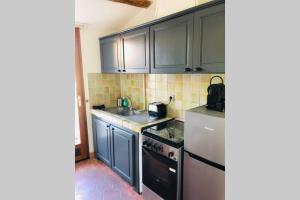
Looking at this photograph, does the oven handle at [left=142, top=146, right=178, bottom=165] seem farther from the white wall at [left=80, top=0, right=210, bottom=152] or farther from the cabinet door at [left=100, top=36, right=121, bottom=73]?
the white wall at [left=80, top=0, right=210, bottom=152]

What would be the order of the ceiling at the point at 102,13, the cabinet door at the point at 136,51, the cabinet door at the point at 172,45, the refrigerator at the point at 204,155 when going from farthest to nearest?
1. the ceiling at the point at 102,13
2. the cabinet door at the point at 136,51
3. the cabinet door at the point at 172,45
4. the refrigerator at the point at 204,155

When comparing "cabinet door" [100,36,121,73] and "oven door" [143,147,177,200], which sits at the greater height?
"cabinet door" [100,36,121,73]

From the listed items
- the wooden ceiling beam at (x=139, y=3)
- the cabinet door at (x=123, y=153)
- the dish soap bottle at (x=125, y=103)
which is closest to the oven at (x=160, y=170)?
the cabinet door at (x=123, y=153)

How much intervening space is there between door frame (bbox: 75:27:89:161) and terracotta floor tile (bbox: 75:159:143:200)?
0.22 meters

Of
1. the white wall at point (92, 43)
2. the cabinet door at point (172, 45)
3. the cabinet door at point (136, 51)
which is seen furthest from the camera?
the white wall at point (92, 43)

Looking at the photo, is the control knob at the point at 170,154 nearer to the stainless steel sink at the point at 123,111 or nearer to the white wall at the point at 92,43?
the stainless steel sink at the point at 123,111

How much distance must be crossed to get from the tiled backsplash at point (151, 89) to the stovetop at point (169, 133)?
7.6 inches

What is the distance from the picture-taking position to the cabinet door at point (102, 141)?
106 inches

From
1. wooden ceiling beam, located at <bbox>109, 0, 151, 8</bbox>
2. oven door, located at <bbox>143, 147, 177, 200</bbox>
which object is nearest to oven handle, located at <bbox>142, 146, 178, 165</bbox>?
oven door, located at <bbox>143, 147, 177, 200</bbox>

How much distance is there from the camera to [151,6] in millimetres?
2404

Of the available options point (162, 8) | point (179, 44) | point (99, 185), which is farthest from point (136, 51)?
point (99, 185)

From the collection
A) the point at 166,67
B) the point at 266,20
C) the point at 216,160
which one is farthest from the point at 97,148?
the point at 266,20

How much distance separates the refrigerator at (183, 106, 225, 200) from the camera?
1.36 m

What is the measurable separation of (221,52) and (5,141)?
1469 mm
